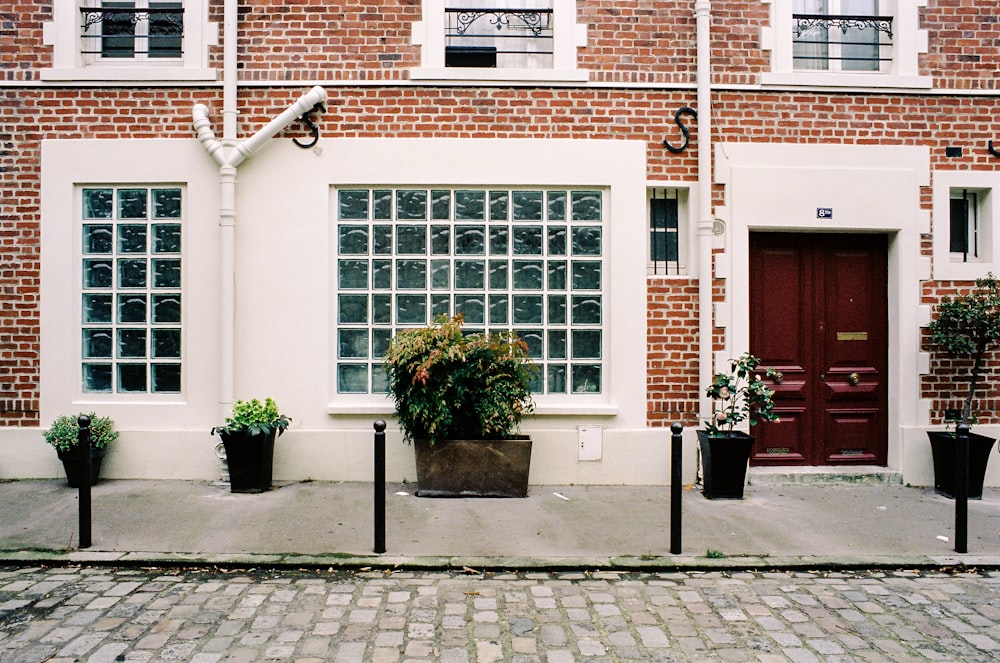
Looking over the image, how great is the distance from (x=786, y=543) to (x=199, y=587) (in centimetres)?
434

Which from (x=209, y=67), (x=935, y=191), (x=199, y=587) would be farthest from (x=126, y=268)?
(x=935, y=191)

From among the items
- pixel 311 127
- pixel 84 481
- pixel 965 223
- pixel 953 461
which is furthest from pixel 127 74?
pixel 953 461

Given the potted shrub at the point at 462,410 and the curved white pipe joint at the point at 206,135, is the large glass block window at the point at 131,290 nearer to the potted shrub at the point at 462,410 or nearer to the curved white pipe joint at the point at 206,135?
the curved white pipe joint at the point at 206,135

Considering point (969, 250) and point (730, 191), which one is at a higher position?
point (730, 191)

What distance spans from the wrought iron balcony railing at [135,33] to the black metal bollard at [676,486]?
21.3ft

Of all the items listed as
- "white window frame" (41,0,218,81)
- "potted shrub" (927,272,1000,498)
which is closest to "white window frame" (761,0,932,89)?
"potted shrub" (927,272,1000,498)

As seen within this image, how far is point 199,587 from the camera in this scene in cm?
475

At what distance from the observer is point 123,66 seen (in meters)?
7.52

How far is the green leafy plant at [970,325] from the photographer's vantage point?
7051 millimetres

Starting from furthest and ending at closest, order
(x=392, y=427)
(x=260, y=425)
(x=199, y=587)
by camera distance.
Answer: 1. (x=392, y=427)
2. (x=260, y=425)
3. (x=199, y=587)

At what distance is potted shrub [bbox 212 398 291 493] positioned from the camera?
6.82m

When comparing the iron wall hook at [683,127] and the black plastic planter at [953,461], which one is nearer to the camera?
the black plastic planter at [953,461]

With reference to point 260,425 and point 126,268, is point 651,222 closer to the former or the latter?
point 260,425

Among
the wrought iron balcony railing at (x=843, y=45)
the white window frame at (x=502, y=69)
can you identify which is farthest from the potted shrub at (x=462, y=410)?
the wrought iron balcony railing at (x=843, y=45)
